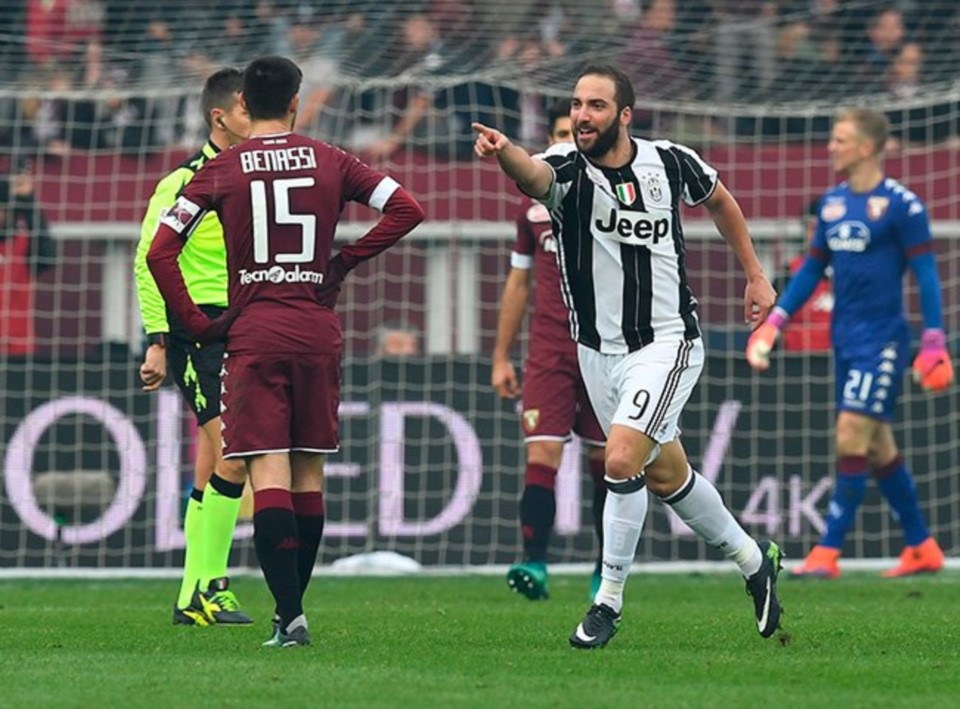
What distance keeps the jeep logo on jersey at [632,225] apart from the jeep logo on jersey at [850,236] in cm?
426

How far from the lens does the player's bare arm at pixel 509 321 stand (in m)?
10.1

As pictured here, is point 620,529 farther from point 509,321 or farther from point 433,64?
point 433,64

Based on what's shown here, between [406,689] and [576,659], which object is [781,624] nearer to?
[576,659]

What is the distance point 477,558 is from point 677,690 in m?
7.03

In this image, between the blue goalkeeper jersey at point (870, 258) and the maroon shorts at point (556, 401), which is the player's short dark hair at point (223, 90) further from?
the blue goalkeeper jersey at point (870, 258)

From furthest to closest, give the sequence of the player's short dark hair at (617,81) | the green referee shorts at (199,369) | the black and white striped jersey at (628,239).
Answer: the green referee shorts at (199,369)
the black and white striped jersey at (628,239)
the player's short dark hair at (617,81)

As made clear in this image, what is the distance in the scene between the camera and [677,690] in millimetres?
5676

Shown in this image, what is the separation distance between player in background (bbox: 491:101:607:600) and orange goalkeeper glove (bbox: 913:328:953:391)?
1969 millimetres

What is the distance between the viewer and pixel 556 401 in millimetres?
9906

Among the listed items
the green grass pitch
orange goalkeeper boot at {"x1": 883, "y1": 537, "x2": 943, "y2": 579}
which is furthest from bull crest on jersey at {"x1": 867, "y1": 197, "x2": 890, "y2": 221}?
the green grass pitch

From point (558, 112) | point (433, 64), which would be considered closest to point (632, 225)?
point (558, 112)

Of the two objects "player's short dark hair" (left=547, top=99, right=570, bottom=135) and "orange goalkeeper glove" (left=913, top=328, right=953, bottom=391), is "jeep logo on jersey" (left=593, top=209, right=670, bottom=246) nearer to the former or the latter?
"player's short dark hair" (left=547, top=99, right=570, bottom=135)

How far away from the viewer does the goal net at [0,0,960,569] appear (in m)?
12.6

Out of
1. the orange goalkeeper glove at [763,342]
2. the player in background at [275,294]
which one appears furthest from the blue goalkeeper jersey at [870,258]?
the player in background at [275,294]
